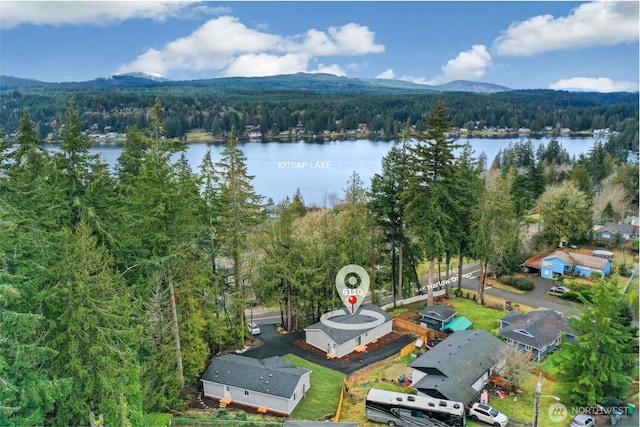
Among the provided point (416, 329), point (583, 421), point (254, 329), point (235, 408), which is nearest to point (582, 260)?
point (416, 329)

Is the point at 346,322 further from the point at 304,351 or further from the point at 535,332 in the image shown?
the point at 535,332

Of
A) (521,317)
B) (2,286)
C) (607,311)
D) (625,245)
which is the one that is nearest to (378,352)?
(521,317)

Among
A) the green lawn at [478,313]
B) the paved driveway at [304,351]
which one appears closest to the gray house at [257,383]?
the paved driveway at [304,351]

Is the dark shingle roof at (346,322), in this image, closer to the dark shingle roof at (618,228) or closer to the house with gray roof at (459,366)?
the house with gray roof at (459,366)

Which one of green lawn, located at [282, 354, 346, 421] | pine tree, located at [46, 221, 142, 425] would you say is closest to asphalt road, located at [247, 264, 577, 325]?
green lawn, located at [282, 354, 346, 421]

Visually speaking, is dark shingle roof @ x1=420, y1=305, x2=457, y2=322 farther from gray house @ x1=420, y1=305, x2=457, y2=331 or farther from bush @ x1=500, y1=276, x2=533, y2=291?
bush @ x1=500, y1=276, x2=533, y2=291
